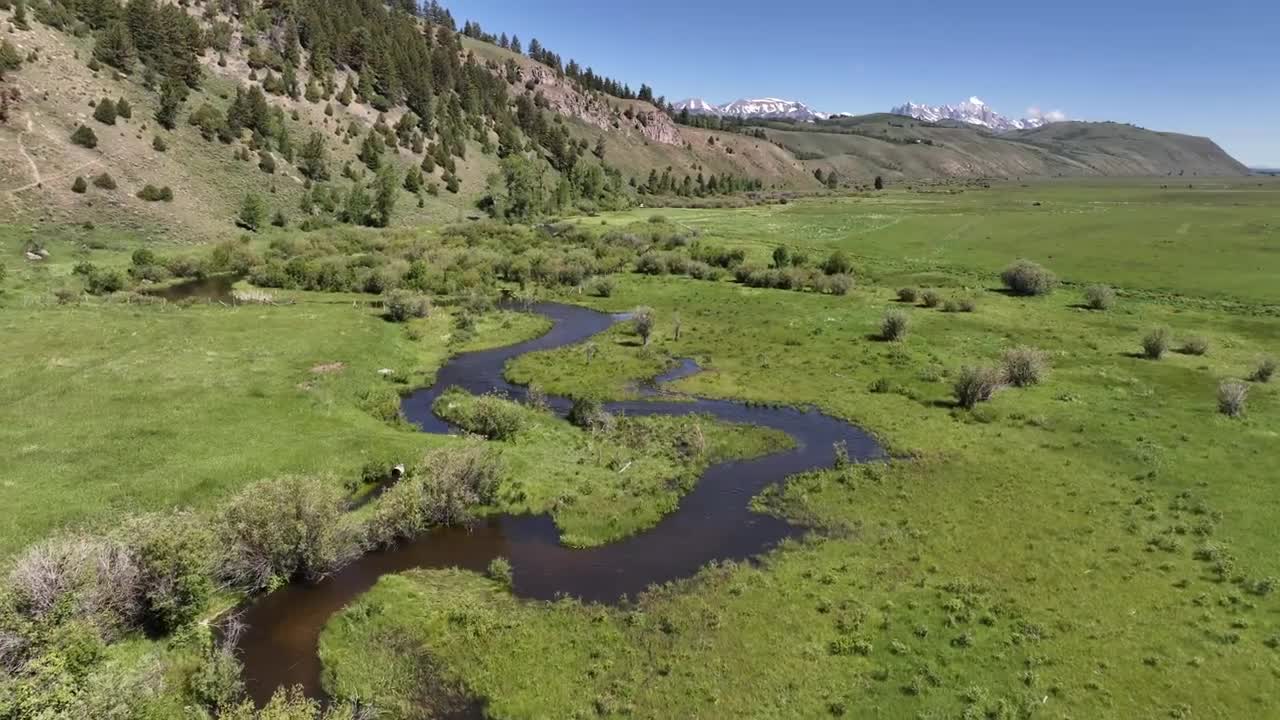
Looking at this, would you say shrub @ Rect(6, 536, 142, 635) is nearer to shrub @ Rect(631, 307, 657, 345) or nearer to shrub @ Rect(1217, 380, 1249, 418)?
shrub @ Rect(631, 307, 657, 345)

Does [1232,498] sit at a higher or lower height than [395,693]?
higher

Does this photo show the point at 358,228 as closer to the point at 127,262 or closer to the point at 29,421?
the point at 127,262

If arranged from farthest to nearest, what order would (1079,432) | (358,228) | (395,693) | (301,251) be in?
(358,228) → (301,251) → (1079,432) → (395,693)

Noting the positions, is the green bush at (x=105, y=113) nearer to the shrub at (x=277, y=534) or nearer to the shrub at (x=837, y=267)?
the shrub at (x=837, y=267)

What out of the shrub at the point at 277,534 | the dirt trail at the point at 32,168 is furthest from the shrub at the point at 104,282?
the shrub at the point at 277,534

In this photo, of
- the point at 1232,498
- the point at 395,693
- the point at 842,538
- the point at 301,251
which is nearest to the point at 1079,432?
the point at 1232,498

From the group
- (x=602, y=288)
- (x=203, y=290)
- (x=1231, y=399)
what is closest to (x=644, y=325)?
(x=602, y=288)

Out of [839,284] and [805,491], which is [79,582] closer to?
[805,491]

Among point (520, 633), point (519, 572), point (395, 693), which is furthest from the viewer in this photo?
point (519, 572)

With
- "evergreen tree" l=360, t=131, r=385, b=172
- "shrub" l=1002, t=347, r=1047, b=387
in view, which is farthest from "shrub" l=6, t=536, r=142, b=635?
"evergreen tree" l=360, t=131, r=385, b=172

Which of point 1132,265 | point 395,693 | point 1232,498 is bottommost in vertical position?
point 395,693
